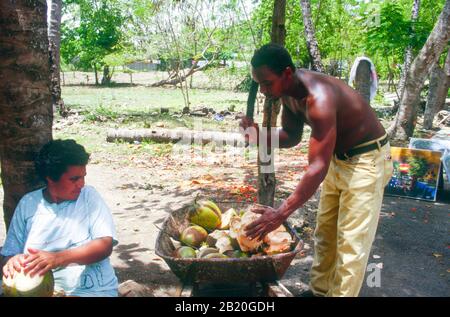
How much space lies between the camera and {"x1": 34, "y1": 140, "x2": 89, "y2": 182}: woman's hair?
8.26ft

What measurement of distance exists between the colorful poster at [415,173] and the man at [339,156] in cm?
362

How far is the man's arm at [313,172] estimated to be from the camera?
269 centimetres

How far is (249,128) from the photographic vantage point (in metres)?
3.57

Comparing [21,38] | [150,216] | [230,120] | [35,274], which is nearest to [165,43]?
[230,120]

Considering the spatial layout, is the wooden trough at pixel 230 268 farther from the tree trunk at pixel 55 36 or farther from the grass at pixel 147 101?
the grass at pixel 147 101

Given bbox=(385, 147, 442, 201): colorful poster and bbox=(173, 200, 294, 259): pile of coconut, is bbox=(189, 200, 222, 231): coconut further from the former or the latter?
bbox=(385, 147, 442, 201): colorful poster

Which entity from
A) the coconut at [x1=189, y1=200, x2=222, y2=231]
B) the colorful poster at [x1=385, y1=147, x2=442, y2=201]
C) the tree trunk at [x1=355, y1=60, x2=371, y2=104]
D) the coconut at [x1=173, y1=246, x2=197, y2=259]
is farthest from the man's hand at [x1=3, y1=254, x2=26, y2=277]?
the tree trunk at [x1=355, y1=60, x2=371, y2=104]

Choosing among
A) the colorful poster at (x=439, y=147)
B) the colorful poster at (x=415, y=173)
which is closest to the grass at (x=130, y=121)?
the colorful poster at (x=415, y=173)

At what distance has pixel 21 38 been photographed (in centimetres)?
277

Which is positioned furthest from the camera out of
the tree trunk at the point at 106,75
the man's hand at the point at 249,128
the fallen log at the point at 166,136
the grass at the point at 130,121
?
the tree trunk at the point at 106,75

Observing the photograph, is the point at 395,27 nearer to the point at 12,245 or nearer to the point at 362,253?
the point at 362,253

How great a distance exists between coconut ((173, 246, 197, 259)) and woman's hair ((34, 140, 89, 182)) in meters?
0.98

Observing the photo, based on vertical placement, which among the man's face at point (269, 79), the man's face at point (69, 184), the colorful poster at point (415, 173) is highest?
the man's face at point (269, 79)

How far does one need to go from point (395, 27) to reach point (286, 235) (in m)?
8.74
